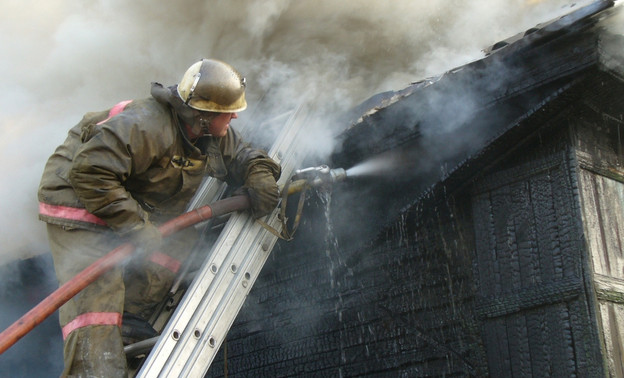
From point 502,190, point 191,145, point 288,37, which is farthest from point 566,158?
point 288,37

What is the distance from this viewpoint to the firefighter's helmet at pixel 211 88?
12.1ft

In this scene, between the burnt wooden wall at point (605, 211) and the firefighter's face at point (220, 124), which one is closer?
the burnt wooden wall at point (605, 211)

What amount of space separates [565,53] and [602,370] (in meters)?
1.68

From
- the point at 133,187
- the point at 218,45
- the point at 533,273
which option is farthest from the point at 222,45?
the point at 533,273

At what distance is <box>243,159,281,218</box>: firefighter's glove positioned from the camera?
4004 mm

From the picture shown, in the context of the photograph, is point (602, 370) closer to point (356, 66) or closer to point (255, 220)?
point (255, 220)

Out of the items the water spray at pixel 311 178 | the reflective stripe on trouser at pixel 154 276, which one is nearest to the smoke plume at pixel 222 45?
the water spray at pixel 311 178

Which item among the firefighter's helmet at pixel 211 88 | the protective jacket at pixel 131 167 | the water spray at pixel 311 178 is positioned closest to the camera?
the protective jacket at pixel 131 167

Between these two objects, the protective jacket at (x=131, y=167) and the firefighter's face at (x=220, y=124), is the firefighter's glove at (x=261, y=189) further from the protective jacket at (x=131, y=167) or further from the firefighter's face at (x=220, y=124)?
the firefighter's face at (x=220, y=124)

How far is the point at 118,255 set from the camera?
3.41 m

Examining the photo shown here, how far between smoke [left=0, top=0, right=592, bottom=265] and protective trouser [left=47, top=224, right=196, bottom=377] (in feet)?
5.15

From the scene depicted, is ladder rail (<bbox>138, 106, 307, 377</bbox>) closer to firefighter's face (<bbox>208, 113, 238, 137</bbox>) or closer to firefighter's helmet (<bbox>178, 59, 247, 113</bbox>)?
firefighter's face (<bbox>208, 113, 238, 137</bbox>)

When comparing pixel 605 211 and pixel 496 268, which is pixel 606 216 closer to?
pixel 605 211

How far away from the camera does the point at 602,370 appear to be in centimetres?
335
